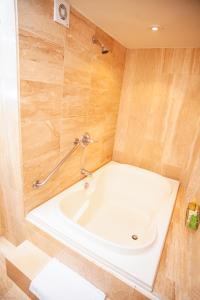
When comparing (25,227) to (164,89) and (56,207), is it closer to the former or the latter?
(56,207)

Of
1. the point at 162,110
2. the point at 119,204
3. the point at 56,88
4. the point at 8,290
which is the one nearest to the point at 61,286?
the point at 8,290

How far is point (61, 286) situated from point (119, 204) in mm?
1217

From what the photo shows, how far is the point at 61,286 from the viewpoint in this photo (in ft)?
3.67

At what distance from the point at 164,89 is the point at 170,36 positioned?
60cm

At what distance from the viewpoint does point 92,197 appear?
1935 millimetres

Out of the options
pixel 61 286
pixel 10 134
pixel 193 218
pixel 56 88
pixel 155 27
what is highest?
pixel 155 27

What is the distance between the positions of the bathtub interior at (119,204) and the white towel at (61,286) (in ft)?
1.51

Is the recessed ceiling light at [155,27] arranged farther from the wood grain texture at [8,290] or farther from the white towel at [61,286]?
the wood grain texture at [8,290]

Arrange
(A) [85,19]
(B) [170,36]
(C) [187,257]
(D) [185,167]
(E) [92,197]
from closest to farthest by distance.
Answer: (C) [187,257] → (A) [85,19] → (B) [170,36] → (E) [92,197] → (D) [185,167]

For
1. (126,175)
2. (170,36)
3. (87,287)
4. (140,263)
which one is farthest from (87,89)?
(87,287)

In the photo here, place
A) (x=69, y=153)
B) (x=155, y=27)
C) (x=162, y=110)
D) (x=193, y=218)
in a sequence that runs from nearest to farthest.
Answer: (x=193, y=218), (x=155, y=27), (x=69, y=153), (x=162, y=110)

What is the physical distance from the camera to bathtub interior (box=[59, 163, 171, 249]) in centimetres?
174

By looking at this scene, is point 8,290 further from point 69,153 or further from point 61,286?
point 69,153

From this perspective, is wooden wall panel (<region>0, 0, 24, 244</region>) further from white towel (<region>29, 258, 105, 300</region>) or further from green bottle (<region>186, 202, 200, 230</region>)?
green bottle (<region>186, 202, 200, 230</region>)
